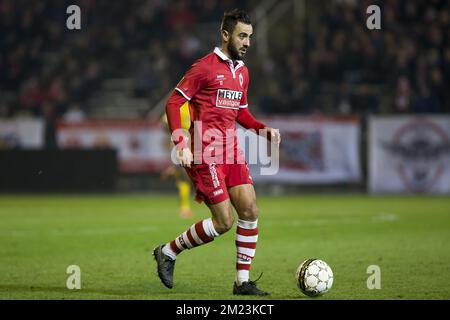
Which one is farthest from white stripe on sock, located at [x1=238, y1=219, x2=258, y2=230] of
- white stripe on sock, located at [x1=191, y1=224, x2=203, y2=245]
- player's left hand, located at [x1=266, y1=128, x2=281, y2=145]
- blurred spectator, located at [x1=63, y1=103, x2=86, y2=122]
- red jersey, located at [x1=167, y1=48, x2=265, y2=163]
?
blurred spectator, located at [x1=63, y1=103, x2=86, y2=122]

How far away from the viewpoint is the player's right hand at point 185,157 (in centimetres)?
744

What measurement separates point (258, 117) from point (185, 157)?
15.2 meters

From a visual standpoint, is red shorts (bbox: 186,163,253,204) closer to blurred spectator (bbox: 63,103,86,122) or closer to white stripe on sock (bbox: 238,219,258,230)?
white stripe on sock (bbox: 238,219,258,230)

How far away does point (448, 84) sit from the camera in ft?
72.7

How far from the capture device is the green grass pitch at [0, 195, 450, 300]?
7984mm

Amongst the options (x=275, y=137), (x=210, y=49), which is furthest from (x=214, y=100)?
(x=210, y=49)

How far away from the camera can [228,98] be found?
8.01 metres

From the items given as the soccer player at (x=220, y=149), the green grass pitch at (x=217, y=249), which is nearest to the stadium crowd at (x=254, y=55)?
the green grass pitch at (x=217, y=249)

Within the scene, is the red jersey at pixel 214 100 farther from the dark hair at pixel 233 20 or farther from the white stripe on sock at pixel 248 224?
the white stripe on sock at pixel 248 224

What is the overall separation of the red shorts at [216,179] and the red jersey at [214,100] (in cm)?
9

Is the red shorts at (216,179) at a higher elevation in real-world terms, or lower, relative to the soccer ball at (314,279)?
higher

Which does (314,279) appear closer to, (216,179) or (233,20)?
(216,179)
